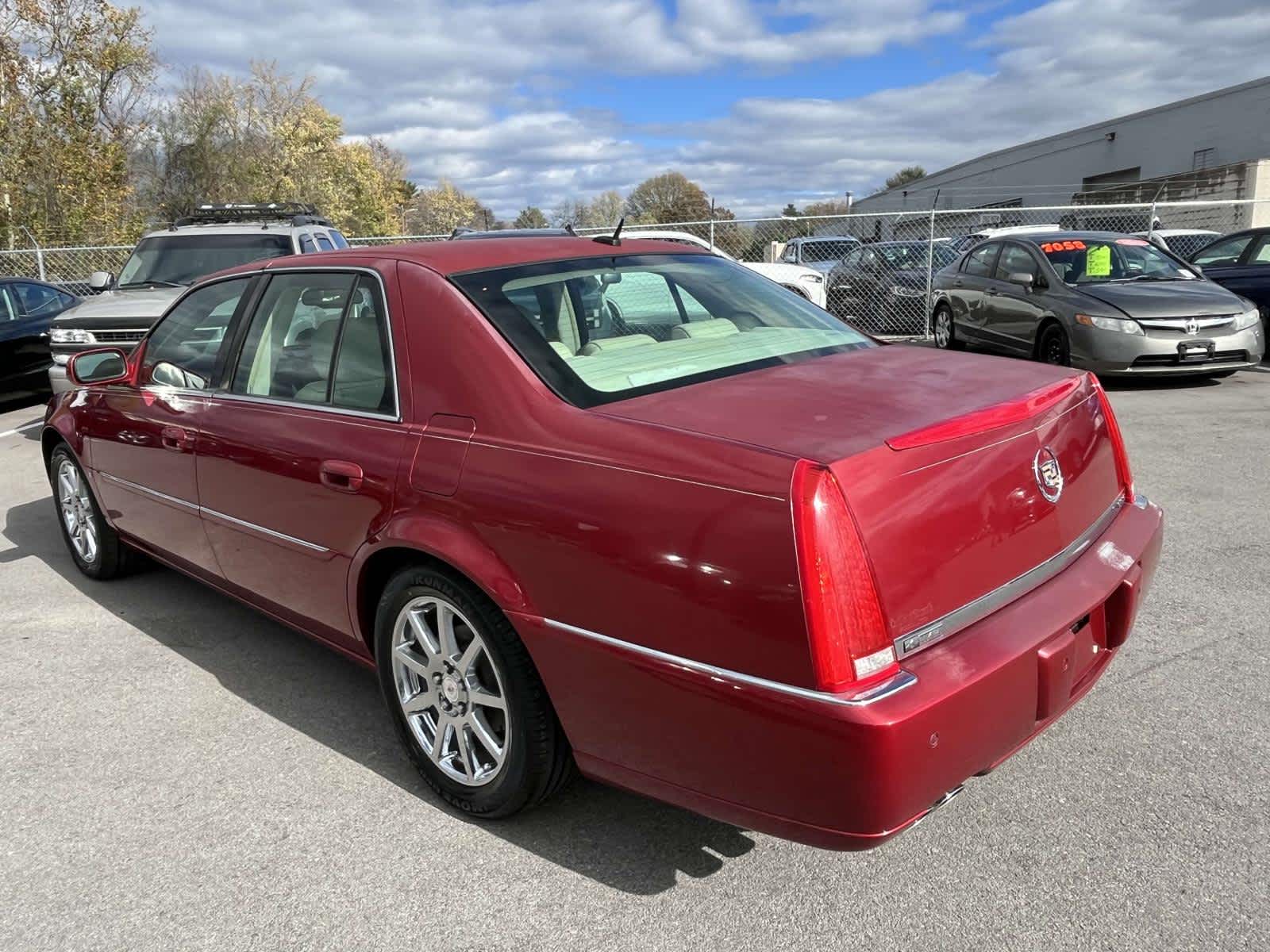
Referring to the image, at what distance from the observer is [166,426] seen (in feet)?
13.3

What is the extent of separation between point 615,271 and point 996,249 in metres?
9.30

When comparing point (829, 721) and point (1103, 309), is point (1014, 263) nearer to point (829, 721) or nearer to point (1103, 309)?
point (1103, 309)

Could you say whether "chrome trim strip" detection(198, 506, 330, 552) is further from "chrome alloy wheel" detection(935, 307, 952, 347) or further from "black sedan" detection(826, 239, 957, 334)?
"black sedan" detection(826, 239, 957, 334)

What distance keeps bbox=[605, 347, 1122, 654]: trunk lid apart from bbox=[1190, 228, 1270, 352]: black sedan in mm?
9766

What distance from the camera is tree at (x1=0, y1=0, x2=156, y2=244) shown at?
71.6ft

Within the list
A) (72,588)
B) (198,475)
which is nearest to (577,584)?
(198,475)

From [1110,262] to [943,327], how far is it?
2427mm

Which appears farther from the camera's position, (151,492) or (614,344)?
(151,492)

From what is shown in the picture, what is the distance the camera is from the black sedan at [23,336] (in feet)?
34.2

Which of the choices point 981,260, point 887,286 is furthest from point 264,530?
point 887,286

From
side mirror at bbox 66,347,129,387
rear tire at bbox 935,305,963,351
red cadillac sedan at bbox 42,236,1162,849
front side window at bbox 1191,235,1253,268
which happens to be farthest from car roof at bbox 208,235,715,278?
front side window at bbox 1191,235,1253,268

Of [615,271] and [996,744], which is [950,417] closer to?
[996,744]

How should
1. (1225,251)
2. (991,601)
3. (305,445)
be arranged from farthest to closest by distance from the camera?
(1225,251)
(305,445)
(991,601)

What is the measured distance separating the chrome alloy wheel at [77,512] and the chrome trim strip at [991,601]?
4323 millimetres
